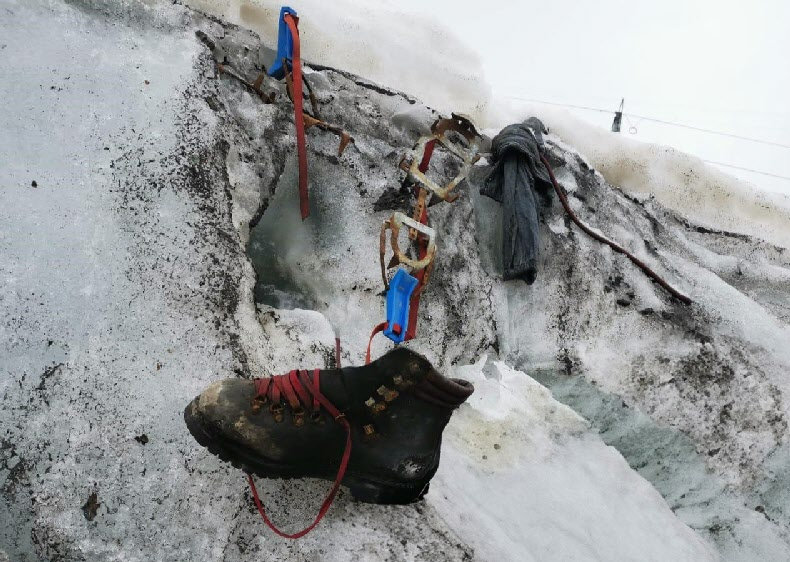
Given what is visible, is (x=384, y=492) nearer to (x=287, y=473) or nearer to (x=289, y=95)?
(x=287, y=473)

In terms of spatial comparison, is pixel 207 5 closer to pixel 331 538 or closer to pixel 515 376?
pixel 515 376

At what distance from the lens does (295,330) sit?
7.68 ft

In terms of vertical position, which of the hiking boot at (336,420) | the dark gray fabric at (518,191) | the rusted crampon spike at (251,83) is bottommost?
the hiking boot at (336,420)

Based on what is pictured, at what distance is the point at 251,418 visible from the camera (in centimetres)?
158

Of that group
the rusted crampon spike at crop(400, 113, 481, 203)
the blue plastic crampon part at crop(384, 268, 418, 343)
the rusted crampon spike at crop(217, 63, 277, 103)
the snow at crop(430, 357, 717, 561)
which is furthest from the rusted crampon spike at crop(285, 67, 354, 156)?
the snow at crop(430, 357, 717, 561)

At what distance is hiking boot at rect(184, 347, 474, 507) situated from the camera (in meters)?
1.57

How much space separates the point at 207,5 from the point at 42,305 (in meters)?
2.79

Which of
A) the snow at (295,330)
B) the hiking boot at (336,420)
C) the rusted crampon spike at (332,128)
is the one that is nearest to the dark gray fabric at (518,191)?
the snow at (295,330)

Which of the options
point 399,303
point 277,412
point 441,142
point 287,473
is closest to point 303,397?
point 277,412

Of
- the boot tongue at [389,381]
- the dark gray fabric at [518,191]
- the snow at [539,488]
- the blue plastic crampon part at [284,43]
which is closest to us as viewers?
the boot tongue at [389,381]

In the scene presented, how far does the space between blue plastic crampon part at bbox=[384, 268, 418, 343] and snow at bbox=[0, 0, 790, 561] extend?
323mm

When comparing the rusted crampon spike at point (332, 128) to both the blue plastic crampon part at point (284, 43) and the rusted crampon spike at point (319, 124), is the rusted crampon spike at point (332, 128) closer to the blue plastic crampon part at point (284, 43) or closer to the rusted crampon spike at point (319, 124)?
the rusted crampon spike at point (319, 124)

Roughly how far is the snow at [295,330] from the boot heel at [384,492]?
9 centimetres

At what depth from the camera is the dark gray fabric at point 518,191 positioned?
2.96 meters
